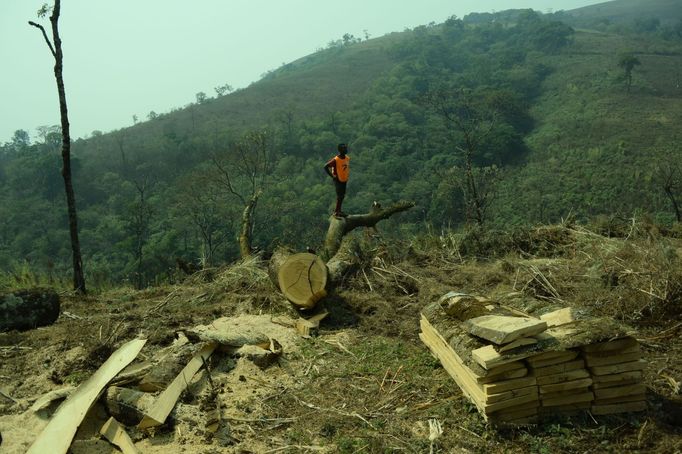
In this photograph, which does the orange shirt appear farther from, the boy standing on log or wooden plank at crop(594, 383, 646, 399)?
wooden plank at crop(594, 383, 646, 399)

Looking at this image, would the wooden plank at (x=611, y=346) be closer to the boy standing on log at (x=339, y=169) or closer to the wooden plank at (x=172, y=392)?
the wooden plank at (x=172, y=392)

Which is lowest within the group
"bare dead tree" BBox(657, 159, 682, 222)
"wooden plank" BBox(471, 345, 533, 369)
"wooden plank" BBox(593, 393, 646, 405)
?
"bare dead tree" BBox(657, 159, 682, 222)

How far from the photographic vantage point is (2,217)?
4231cm

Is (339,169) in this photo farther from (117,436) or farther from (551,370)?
(117,436)

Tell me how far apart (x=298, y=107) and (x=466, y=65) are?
108ft

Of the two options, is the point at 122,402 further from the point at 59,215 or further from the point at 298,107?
the point at 298,107

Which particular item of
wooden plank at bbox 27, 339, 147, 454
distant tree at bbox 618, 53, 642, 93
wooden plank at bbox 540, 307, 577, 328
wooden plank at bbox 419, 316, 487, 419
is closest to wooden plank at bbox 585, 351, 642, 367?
wooden plank at bbox 540, 307, 577, 328

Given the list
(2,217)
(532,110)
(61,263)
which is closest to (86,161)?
(2,217)

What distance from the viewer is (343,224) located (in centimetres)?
966

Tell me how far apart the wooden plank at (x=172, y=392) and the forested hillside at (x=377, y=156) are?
5033mm

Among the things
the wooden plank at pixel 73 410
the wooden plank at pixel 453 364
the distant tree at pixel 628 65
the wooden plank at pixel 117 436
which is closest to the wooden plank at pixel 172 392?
the wooden plank at pixel 117 436

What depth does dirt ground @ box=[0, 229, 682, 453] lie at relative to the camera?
3771mm

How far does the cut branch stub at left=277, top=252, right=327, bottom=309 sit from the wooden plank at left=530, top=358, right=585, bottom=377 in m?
3.10

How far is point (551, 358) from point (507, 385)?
0.41 m
